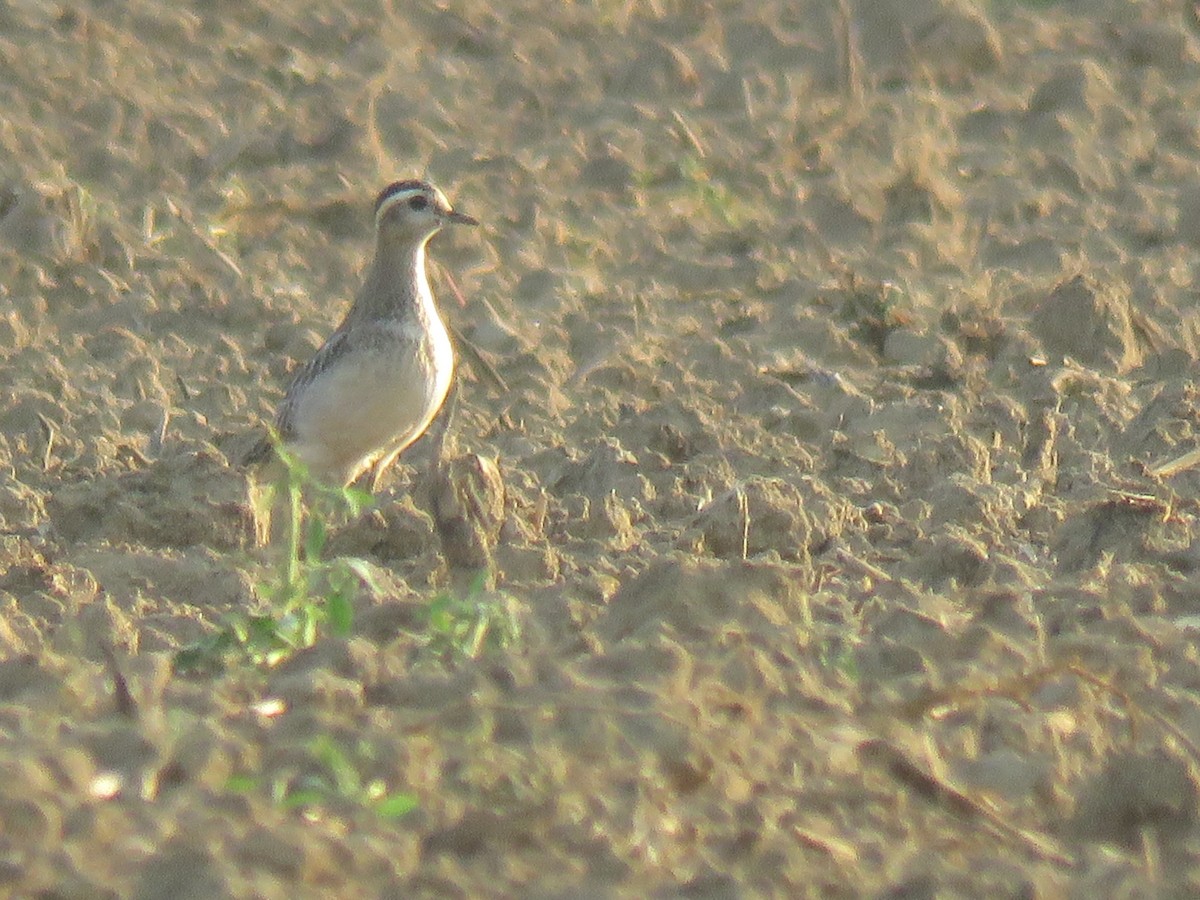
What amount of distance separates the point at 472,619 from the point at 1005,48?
7.95 m

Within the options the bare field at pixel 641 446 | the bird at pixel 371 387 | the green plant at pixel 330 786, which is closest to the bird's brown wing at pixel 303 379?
the bird at pixel 371 387

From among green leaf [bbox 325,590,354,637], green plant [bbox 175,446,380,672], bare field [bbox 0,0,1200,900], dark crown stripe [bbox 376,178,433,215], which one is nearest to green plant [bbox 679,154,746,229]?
bare field [bbox 0,0,1200,900]

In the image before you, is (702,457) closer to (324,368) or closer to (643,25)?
(324,368)

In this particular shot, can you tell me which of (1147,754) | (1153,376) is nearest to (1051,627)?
(1147,754)

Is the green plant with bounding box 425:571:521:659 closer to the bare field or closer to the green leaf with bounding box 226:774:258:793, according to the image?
the bare field

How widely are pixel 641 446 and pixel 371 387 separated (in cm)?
100

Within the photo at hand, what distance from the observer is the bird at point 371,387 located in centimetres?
941

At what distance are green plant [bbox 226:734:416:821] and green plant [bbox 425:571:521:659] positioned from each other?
1030 millimetres

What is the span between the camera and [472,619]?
6.32 metres

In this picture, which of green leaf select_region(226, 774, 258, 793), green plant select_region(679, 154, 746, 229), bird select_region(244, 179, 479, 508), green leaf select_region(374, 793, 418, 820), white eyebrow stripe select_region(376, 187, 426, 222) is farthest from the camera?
green plant select_region(679, 154, 746, 229)

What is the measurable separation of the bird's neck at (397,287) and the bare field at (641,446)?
1.36 feet

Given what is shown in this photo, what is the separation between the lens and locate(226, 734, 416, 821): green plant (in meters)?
4.93

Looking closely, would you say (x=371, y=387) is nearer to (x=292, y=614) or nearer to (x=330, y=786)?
(x=292, y=614)

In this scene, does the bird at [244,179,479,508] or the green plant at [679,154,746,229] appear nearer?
the bird at [244,179,479,508]
